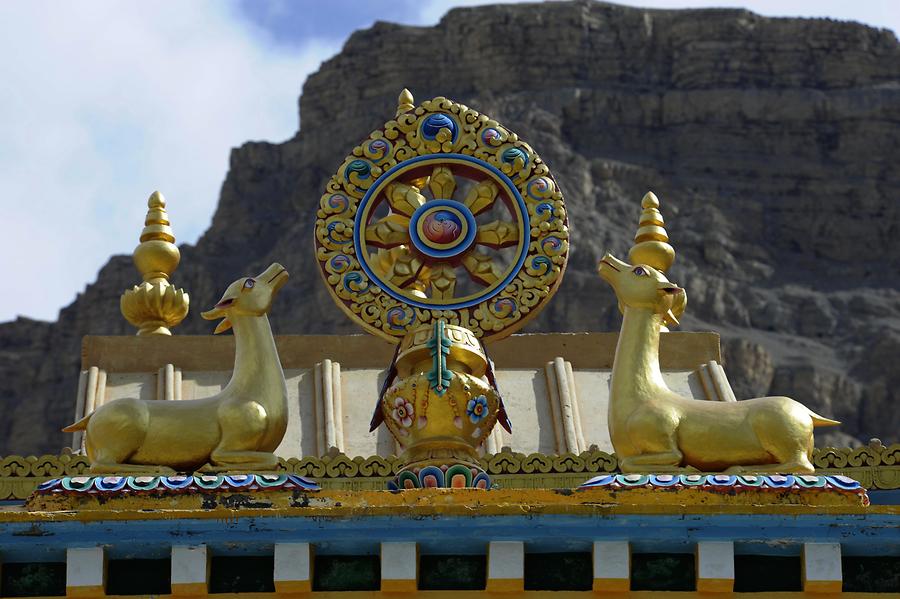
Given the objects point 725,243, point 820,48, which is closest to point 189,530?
point 725,243

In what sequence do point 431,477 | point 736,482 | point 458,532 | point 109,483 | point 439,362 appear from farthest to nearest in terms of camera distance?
point 439,362 < point 431,477 < point 109,483 < point 736,482 < point 458,532

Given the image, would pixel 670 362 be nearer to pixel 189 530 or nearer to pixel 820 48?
pixel 189 530

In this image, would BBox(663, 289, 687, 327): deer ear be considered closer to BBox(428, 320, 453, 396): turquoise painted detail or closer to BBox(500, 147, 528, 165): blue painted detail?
BBox(500, 147, 528, 165): blue painted detail

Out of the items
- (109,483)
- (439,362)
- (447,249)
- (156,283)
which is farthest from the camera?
(156,283)

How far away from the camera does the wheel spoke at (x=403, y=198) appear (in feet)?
51.5

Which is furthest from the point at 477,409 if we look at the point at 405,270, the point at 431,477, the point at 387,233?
the point at 387,233

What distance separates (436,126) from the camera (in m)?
15.8

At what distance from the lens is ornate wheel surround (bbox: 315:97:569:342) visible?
50.2 ft

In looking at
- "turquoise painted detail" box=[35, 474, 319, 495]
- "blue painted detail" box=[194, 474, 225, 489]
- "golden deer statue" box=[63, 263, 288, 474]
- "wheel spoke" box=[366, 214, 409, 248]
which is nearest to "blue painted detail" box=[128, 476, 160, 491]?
"turquoise painted detail" box=[35, 474, 319, 495]

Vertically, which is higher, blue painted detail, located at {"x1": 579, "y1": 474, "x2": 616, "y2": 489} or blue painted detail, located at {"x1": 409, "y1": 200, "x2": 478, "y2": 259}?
blue painted detail, located at {"x1": 409, "y1": 200, "x2": 478, "y2": 259}

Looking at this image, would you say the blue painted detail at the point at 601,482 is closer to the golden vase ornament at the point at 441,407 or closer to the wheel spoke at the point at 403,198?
the golden vase ornament at the point at 441,407

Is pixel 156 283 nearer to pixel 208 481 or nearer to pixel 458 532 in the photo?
pixel 208 481

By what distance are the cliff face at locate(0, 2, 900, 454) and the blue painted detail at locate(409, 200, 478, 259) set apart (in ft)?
346

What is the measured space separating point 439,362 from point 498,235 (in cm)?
132
